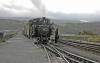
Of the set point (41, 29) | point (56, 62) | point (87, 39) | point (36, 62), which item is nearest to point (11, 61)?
point (36, 62)

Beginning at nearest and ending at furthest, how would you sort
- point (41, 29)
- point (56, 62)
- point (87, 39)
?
1. point (56, 62)
2. point (41, 29)
3. point (87, 39)

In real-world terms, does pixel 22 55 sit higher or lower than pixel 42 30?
lower

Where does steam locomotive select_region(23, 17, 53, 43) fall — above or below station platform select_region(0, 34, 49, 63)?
above

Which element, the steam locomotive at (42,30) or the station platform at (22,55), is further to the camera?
Answer: the steam locomotive at (42,30)

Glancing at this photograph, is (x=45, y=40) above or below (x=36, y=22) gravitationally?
below

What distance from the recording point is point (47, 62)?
13.0 m

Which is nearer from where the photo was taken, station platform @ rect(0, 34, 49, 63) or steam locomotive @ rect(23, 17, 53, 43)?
station platform @ rect(0, 34, 49, 63)

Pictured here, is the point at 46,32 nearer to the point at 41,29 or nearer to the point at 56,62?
the point at 41,29

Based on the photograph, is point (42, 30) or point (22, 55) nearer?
point (22, 55)

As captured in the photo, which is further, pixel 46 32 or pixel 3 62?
pixel 46 32

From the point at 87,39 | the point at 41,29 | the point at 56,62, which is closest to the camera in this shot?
the point at 56,62

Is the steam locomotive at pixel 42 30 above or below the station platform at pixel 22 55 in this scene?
above

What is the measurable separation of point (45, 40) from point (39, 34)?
50.7 inches

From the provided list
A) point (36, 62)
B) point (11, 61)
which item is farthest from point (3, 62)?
point (36, 62)
